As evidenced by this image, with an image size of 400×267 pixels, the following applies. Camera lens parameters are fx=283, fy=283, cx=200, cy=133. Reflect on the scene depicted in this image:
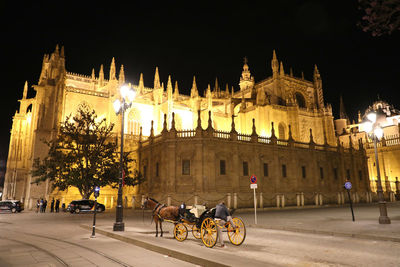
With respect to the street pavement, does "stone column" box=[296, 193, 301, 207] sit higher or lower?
higher

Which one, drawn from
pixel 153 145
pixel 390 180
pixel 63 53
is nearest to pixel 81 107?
pixel 63 53

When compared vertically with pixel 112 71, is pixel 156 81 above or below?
below

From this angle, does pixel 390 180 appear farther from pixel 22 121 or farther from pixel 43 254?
pixel 22 121

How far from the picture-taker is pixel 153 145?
94.9 feet

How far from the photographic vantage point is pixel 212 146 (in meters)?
26.2

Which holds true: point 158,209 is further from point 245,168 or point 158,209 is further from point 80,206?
point 245,168

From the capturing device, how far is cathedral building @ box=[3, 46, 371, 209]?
26000 mm

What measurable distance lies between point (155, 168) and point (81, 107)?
61.1 ft

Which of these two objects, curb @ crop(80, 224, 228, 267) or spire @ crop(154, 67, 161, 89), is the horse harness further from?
spire @ crop(154, 67, 161, 89)

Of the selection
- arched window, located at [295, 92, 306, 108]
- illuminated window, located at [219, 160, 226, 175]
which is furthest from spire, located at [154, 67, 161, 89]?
arched window, located at [295, 92, 306, 108]

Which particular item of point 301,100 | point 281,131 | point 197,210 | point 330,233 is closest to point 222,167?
point 330,233

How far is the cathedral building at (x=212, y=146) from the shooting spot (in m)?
26.0

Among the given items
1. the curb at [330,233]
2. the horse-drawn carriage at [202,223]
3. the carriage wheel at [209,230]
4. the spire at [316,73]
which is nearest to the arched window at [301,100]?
the spire at [316,73]

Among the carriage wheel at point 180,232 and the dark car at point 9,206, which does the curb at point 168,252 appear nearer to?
the carriage wheel at point 180,232
